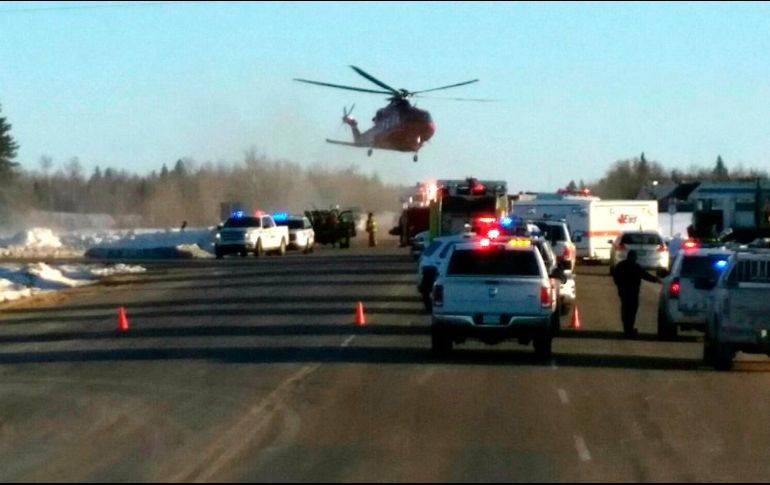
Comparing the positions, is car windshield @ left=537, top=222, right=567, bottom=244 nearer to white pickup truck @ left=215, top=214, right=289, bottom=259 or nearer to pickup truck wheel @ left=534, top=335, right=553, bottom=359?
white pickup truck @ left=215, top=214, right=289, bottom=259

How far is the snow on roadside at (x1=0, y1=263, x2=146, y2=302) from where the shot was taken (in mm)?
42312

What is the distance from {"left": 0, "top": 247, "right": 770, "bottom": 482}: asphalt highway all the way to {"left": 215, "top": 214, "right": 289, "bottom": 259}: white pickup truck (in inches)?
1171

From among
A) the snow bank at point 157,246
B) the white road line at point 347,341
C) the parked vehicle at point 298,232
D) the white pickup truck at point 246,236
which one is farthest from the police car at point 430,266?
the parked vehicle at point 298,232

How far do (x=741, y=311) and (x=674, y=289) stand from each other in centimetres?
475

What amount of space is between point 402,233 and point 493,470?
54.7m

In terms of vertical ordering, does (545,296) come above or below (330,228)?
above

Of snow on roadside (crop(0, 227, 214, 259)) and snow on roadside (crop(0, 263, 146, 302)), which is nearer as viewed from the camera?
snow on roadside (crop(0, 263, 146, 302))

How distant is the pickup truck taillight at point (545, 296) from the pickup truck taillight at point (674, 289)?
12.6 ft

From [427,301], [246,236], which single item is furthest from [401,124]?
[427,301]

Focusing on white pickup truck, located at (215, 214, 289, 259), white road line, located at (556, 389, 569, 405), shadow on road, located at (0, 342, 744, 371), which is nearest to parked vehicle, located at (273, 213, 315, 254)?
white pickup truck, located at (215, 214, 289, 259)

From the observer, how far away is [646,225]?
60719 millimetres

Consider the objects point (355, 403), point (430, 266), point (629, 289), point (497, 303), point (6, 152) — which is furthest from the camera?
point (6, 152)

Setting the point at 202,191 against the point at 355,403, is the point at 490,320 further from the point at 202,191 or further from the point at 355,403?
the point at 202,191

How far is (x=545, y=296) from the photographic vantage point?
915 inches
